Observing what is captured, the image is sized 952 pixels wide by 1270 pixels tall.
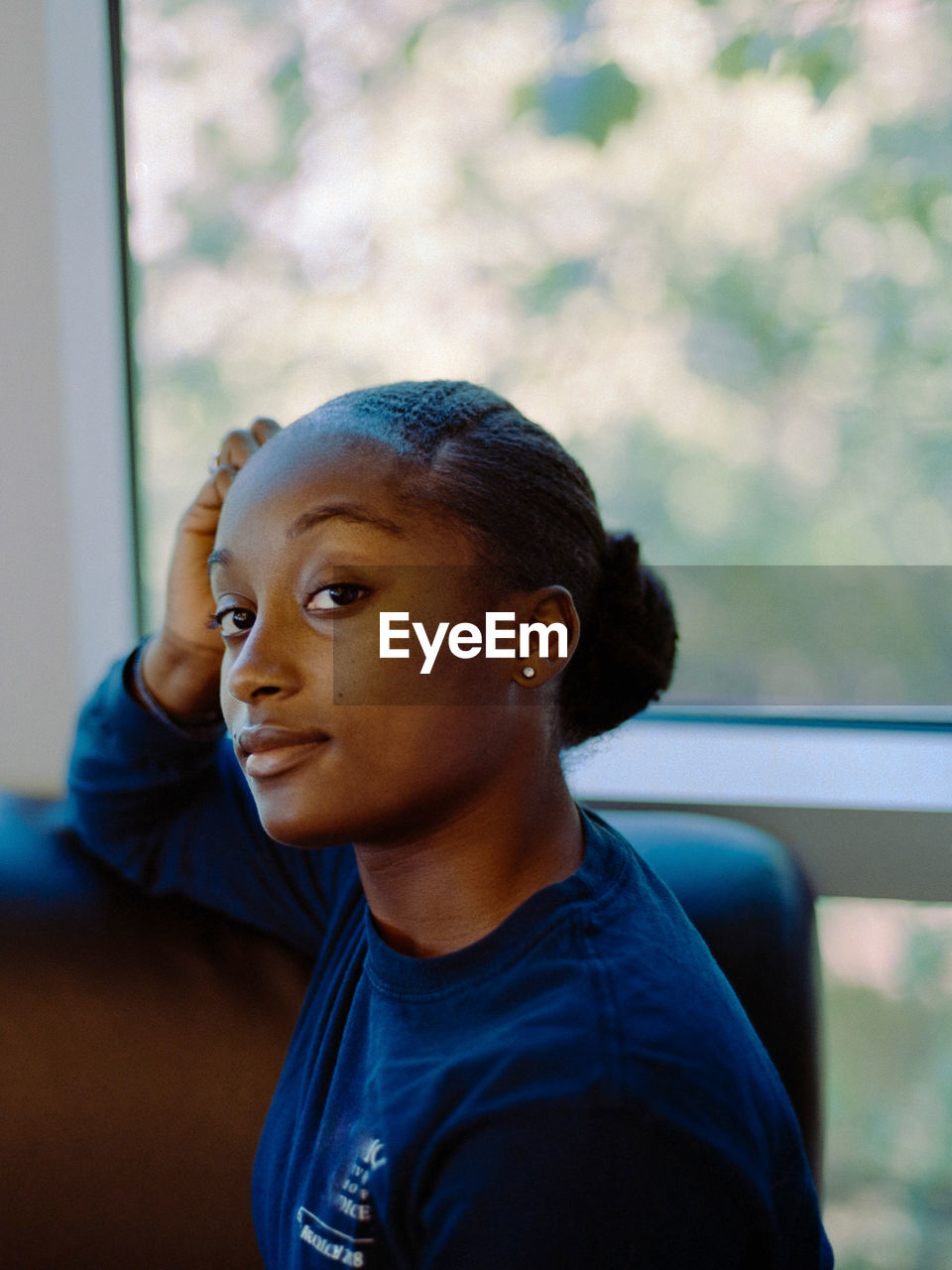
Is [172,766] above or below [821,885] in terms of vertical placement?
above

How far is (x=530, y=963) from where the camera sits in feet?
2.19

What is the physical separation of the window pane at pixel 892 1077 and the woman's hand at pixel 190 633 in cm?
85

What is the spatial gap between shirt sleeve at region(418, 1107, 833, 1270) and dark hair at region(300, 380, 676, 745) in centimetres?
30

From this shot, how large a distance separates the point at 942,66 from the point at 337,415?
1009 millimetres

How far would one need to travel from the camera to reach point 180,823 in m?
1.05

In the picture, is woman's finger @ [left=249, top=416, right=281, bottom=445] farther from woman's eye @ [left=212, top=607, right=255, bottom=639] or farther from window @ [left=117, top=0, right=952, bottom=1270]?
window @ [left=117, top=0, right=952, bottom=1270]

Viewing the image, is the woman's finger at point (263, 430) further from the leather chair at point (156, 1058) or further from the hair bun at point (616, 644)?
the leather chair at point (156, 1058)

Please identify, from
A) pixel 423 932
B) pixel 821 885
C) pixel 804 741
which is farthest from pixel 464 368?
pixel 423 932

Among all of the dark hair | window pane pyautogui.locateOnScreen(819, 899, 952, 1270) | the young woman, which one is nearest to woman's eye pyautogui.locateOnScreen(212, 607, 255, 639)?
the young woman

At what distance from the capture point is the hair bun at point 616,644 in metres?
0.80

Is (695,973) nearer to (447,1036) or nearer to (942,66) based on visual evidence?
(447,1036)

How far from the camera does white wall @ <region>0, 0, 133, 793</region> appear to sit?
1.21 metres

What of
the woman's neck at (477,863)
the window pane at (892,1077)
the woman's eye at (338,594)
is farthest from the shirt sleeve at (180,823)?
the window pane at (892,1077)

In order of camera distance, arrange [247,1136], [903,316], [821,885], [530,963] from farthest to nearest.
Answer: [903,316] < [821,885] < [247,1136] < [530,963]
